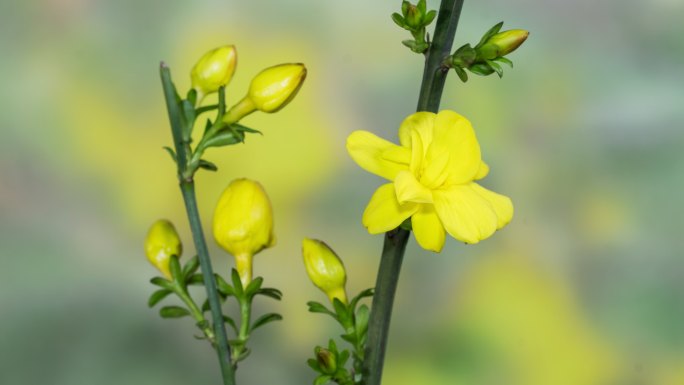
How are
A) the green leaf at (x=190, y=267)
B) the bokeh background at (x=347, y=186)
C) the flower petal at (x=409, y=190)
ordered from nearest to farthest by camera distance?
the flower petal at (x=409, y=190)
the green leaf at (x=190, y=267)
the bokeh background at (x=347, y=186)

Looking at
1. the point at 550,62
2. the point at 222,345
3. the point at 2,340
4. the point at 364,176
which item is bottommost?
the point at 2,340

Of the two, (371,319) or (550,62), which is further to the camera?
(550,62)

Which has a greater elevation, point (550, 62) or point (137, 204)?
point (550, 62)

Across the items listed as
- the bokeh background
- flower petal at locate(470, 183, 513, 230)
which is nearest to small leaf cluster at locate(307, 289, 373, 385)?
flower petal at locate(470, 183, 513, 230)

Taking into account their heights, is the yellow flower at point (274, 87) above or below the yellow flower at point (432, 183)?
above

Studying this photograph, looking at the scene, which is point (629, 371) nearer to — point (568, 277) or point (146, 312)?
point (568, 277)

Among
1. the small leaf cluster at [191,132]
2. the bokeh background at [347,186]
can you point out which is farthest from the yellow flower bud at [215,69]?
the bokeh background at [347,186]

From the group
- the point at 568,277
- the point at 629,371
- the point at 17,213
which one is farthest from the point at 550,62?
the point at 17,213

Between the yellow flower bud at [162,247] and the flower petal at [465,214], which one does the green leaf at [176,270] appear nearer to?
the yellow flower bud at [162,247]
